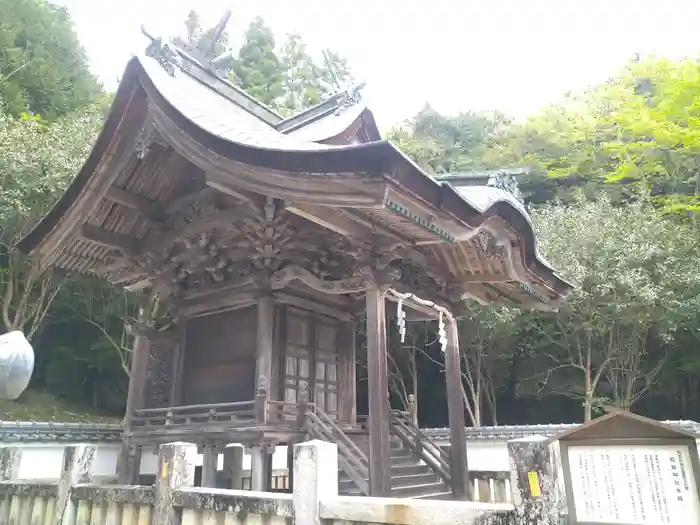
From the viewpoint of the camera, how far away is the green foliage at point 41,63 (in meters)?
18.3

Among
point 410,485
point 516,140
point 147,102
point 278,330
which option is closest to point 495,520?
point 410,485

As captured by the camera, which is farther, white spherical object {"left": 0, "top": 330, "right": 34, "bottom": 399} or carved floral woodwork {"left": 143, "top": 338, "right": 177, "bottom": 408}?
carved floral woodwork {"left": 143, "top": 338, "right": 177, "bottom": 408}

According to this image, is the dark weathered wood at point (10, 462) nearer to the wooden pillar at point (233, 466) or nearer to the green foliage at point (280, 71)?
the wooden pillar at point (233, 466)

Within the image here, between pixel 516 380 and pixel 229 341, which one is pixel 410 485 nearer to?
pixel 229 341

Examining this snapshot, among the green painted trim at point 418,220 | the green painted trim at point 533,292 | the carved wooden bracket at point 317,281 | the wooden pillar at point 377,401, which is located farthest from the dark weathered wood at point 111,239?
the green painted trim at point 533,292

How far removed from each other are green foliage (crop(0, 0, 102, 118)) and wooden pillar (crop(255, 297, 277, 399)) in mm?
14955

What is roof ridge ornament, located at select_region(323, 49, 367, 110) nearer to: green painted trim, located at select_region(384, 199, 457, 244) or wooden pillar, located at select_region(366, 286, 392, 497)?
wooden pillar, located at select_region(366, 286, 392, 497)

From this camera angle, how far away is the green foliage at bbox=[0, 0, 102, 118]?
18297 millimetres

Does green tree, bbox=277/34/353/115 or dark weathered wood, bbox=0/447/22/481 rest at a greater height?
green tree, bbox=277/34/353/115

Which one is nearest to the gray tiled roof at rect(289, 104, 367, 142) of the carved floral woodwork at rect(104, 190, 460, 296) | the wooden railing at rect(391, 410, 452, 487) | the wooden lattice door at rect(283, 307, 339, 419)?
the carved floral woodwork at rect(104, 190, 460, 296)

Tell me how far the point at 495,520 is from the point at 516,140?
907 inches

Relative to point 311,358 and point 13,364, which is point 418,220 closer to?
point 311,358

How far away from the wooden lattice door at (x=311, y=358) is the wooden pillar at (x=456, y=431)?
1649 millimetres

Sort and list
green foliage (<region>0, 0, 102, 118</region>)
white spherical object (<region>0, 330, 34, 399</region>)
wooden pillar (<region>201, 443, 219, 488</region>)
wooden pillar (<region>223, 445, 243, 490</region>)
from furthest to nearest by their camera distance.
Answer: green foliage (<region>0, 0, 102, 118</region>), wooden pillar (<region>223, 445, 243, 490</region>), wooden pillar (<region>201, 443, 219, 488</region>), white spherical object (<region>0, 330, 34, 399</region>)
